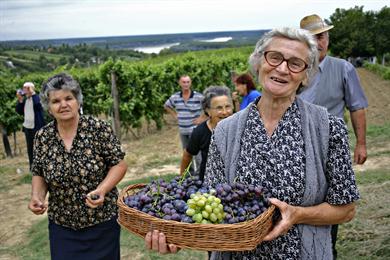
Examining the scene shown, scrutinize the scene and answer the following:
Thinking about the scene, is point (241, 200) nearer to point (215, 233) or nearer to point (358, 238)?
point (215, 233)

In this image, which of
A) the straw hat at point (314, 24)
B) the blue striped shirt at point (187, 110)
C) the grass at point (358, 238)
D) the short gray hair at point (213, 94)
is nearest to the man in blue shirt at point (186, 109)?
the blue striped shirt at point (187, 110)

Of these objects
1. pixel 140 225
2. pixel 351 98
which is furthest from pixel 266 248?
pixel 351 98

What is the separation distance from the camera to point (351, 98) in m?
3.79

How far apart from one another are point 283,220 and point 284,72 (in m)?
0.61

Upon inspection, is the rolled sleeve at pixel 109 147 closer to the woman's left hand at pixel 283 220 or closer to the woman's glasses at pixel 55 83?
the woman's glasses at pixel 55 83

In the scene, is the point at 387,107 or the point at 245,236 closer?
the point at 245,236

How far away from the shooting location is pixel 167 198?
6.19 feet

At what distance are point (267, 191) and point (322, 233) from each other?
0.34 metres

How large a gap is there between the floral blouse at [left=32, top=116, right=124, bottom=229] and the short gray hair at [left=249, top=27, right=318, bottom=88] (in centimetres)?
150

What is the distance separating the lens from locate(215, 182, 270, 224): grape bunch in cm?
173

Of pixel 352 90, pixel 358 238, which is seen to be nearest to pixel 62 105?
pixel 352 90

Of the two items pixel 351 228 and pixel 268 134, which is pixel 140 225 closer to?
pixel 268 134

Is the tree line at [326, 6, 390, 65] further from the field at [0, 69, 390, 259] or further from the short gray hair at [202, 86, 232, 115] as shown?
the short gray hair at [202, 86, 232, 115]

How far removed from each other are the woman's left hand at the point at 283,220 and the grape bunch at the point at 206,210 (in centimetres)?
21
